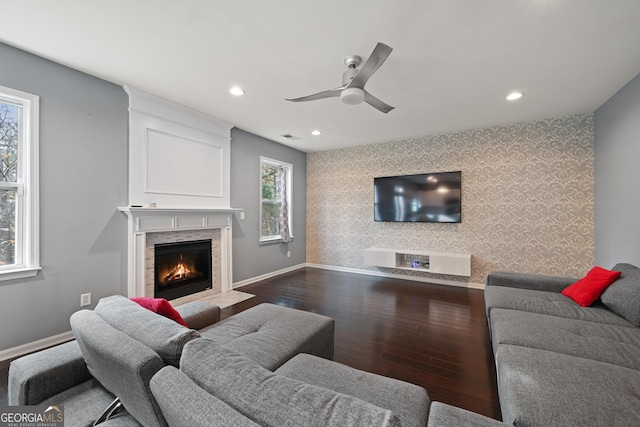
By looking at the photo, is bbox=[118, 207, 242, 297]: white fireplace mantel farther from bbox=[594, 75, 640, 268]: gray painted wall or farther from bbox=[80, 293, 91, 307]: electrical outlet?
bbox=[594, 75, 640, 268]: gray painted wall

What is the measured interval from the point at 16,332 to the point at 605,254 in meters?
6.27

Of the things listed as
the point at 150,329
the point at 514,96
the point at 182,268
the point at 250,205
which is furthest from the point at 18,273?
the point at 514,96

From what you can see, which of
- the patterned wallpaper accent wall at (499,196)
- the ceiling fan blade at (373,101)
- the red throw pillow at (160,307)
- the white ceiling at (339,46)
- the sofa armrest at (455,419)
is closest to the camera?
the sofa armrest at (455,419)

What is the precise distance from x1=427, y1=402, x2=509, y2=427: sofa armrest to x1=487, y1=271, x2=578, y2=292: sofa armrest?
2.42 m

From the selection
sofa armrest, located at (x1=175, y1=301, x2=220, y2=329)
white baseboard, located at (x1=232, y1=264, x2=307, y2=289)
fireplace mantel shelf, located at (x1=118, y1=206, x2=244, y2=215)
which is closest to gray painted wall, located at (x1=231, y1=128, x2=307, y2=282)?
white baseboard, located at (x1=232, y1=264, x2=307, y2=289)

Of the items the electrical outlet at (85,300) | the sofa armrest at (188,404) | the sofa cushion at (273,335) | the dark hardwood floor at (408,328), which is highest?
the sofa armrest at (188,404)

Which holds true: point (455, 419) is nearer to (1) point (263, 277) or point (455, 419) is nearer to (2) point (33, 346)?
(2) point (33, 346)

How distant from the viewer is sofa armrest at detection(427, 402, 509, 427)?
2.90 feet

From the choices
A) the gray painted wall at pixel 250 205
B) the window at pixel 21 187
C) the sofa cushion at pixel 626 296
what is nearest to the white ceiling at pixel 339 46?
the window at pixel 21 187

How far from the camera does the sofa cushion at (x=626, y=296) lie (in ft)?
6.15

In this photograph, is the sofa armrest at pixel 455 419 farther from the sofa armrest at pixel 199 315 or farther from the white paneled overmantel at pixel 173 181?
the white paneled overmantel at pixel 173 181

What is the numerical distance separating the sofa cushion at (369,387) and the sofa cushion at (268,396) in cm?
48

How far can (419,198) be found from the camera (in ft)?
15.8

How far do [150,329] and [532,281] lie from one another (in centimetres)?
335
